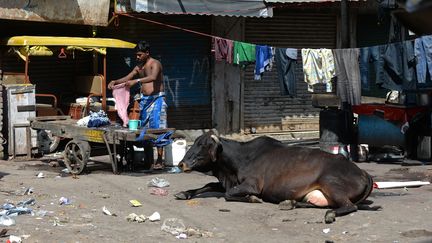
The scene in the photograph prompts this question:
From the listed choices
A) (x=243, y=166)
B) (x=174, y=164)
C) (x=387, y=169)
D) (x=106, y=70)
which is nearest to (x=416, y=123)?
(x=387, y=169)

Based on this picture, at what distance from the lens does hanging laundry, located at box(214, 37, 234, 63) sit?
14.3 metres

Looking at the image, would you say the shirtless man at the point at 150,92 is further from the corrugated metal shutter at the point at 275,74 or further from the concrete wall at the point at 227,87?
the corrugated metal shutter at the point at 275,74

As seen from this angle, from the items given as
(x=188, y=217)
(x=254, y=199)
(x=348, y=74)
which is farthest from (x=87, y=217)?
(x=348, y=74)

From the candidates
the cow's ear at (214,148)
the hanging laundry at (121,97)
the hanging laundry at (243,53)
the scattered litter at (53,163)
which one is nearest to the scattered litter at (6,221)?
the cow's ear at (214,148)

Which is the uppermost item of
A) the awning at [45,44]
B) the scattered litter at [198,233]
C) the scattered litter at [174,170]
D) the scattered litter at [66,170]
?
the awning at [45,44]

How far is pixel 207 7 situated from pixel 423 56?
185 inches

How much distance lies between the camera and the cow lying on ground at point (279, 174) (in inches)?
337

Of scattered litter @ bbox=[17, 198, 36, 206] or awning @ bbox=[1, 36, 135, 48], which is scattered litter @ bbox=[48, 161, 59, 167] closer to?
awning @ bbox=[1, 36, 135, 48]

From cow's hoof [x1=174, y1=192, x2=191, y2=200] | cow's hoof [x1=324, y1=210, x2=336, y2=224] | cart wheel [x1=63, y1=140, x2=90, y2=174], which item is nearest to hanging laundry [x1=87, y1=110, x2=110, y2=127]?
cart wheel [x1=63, y1=140, x2=90, y2=174]

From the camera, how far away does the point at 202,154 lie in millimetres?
9305

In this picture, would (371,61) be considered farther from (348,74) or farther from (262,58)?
(262,58)

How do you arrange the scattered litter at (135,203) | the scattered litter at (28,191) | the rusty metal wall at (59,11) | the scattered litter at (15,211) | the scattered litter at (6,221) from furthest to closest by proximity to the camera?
the rusty metal wall at (59,11) → the scattered litter at (28,191) → the scattered litter at (135,203) → the scattered litter at (15,211) → the scattered litter at (6,221)

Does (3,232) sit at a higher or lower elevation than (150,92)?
lower

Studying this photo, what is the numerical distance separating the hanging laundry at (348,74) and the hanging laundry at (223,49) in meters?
2.06
